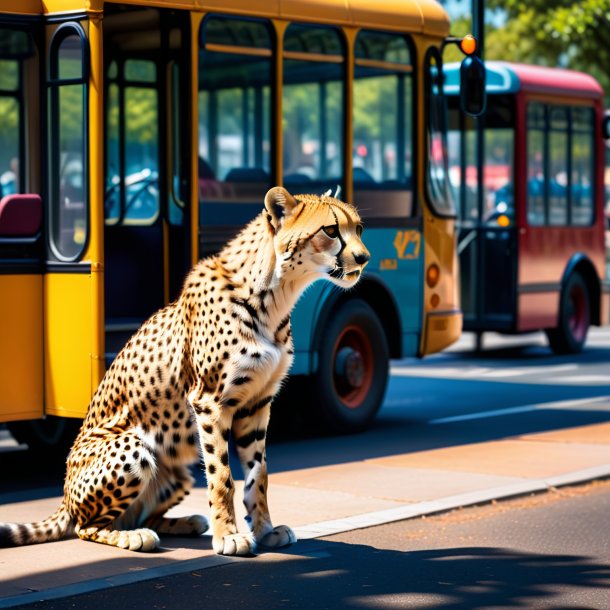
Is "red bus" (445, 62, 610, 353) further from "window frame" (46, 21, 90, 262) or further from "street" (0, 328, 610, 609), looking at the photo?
"window frame" (46, 21, 90, 262)

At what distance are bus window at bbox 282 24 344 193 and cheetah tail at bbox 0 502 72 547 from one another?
187 inches

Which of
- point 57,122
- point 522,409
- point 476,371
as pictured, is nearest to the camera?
point 57,122

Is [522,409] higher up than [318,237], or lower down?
lower down

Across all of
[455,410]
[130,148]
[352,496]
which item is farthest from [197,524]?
[455,410]

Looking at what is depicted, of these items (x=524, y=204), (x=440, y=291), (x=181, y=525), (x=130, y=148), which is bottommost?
(x=181, y=525)

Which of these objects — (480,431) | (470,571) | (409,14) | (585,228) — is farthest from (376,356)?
(585,228)

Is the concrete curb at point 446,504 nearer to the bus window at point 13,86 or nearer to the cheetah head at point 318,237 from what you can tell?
the cheetah head at point 318,237

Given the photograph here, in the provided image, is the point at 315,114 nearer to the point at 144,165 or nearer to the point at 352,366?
the point at 144,165

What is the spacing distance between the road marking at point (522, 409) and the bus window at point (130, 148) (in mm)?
2970

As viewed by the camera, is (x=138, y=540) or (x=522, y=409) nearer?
(x=138, y=540)

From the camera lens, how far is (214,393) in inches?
301

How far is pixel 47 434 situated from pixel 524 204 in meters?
8.79

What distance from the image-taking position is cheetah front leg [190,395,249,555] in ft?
24.7

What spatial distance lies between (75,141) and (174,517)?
3567mm
